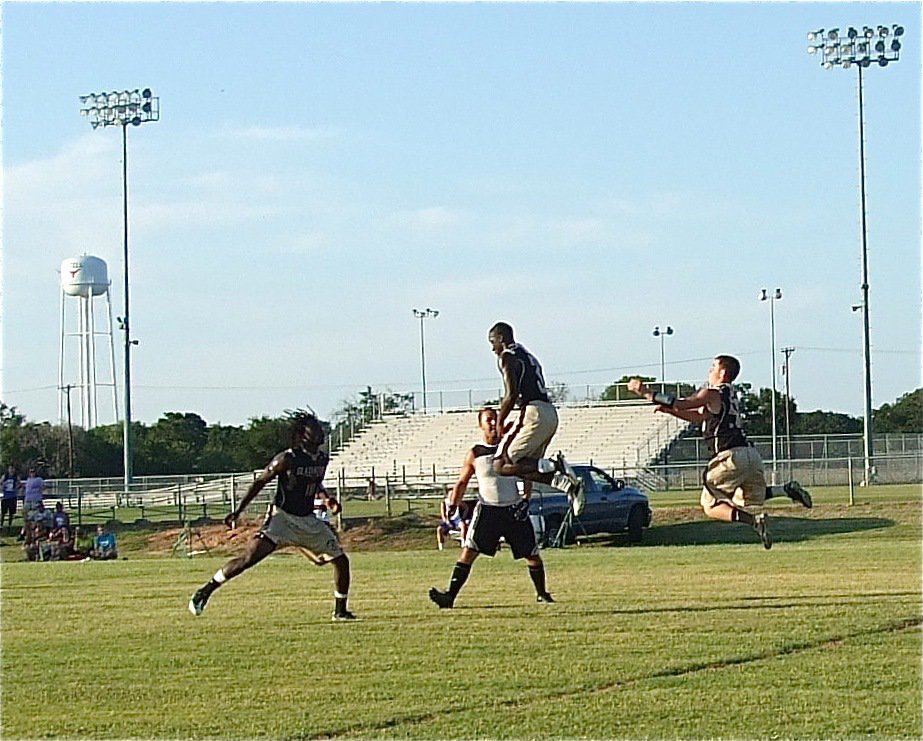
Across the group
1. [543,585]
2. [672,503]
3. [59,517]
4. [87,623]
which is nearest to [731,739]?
[543,585]

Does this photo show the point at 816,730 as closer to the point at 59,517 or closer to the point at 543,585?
the point at 543,585

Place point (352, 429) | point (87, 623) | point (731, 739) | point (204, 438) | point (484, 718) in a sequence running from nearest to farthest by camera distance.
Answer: point (731, 739)
point (484, 718)
point (87, 623)
point (352, 429)
point (204, 438)

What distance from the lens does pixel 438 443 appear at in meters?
76.6

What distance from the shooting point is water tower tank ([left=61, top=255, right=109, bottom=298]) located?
3469 inches

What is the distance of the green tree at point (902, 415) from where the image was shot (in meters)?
103

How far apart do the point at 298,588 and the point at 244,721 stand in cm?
922

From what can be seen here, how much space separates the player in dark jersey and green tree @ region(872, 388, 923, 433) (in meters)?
90.7

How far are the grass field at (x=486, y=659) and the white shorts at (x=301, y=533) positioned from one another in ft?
2.27

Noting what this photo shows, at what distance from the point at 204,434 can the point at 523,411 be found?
3732 inches

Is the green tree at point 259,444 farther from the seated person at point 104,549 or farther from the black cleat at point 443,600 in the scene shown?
the black cleat at point 443,600

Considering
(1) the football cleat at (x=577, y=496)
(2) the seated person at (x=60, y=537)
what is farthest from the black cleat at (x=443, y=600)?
(2) the seated person at (x=60, y=537)

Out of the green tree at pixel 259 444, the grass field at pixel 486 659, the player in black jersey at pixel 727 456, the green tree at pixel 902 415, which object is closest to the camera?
the grass field at pixel 486 659

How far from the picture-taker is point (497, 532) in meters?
15.3

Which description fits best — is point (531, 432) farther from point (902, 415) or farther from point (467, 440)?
point (902, 415)
